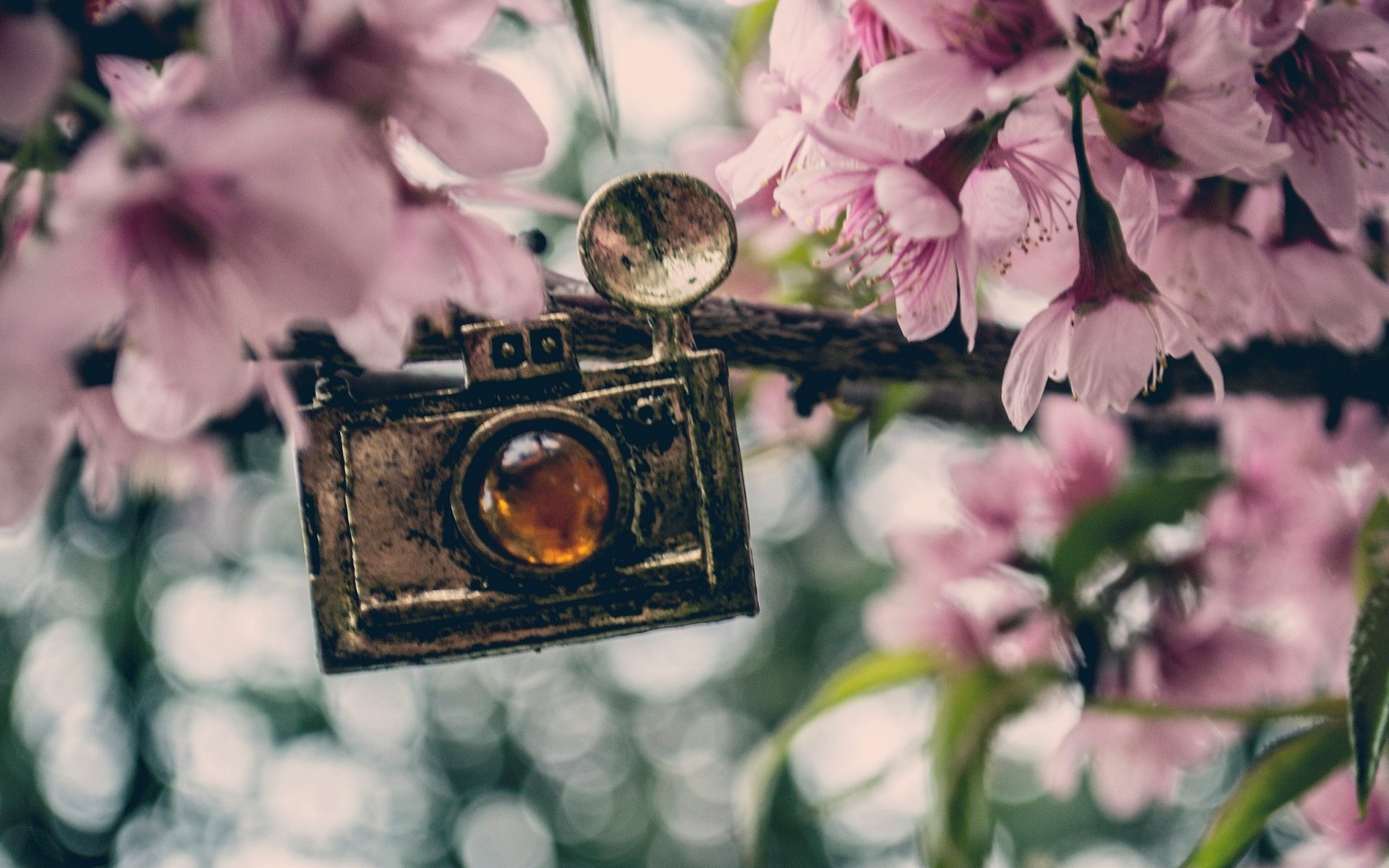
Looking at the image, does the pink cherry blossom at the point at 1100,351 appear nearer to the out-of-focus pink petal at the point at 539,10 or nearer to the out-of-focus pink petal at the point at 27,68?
the out-of-focus pink petal at the point at 539,10

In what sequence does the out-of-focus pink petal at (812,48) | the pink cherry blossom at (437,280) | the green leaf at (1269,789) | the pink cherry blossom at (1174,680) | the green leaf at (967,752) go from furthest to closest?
the pink cherry blossom at (1174,680) < the green leaf at (967,752) < the green leaf at (1269,789) < the out-of-focus pink petal at (812,48) < the pink cherry blossom at (437,280)

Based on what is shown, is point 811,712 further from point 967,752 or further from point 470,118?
point 470,118

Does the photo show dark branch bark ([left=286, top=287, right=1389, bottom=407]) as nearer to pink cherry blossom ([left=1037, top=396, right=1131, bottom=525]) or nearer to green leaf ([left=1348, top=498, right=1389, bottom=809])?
green leaf ([left=1348, top=498, right=1389, bottom=809])

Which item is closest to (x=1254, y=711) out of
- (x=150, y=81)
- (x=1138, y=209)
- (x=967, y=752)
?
Result: (x=967, y=752)

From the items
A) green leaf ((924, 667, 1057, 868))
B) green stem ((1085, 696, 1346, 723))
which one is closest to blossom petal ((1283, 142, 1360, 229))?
green stem ((1085, 696, 1346, 723))

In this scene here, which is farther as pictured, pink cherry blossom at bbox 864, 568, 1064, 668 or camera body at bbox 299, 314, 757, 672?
pink cherry blossom at bbox 864, 568, 1064, 668

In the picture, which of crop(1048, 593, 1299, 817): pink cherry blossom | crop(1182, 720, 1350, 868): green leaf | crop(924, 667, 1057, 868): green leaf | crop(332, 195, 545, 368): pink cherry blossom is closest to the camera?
crop(332, 195, 545, 368): pink cherry blossom

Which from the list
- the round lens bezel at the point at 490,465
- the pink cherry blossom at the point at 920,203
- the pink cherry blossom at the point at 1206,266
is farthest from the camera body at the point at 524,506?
the pink cherry blossom at the point at 1206,266
